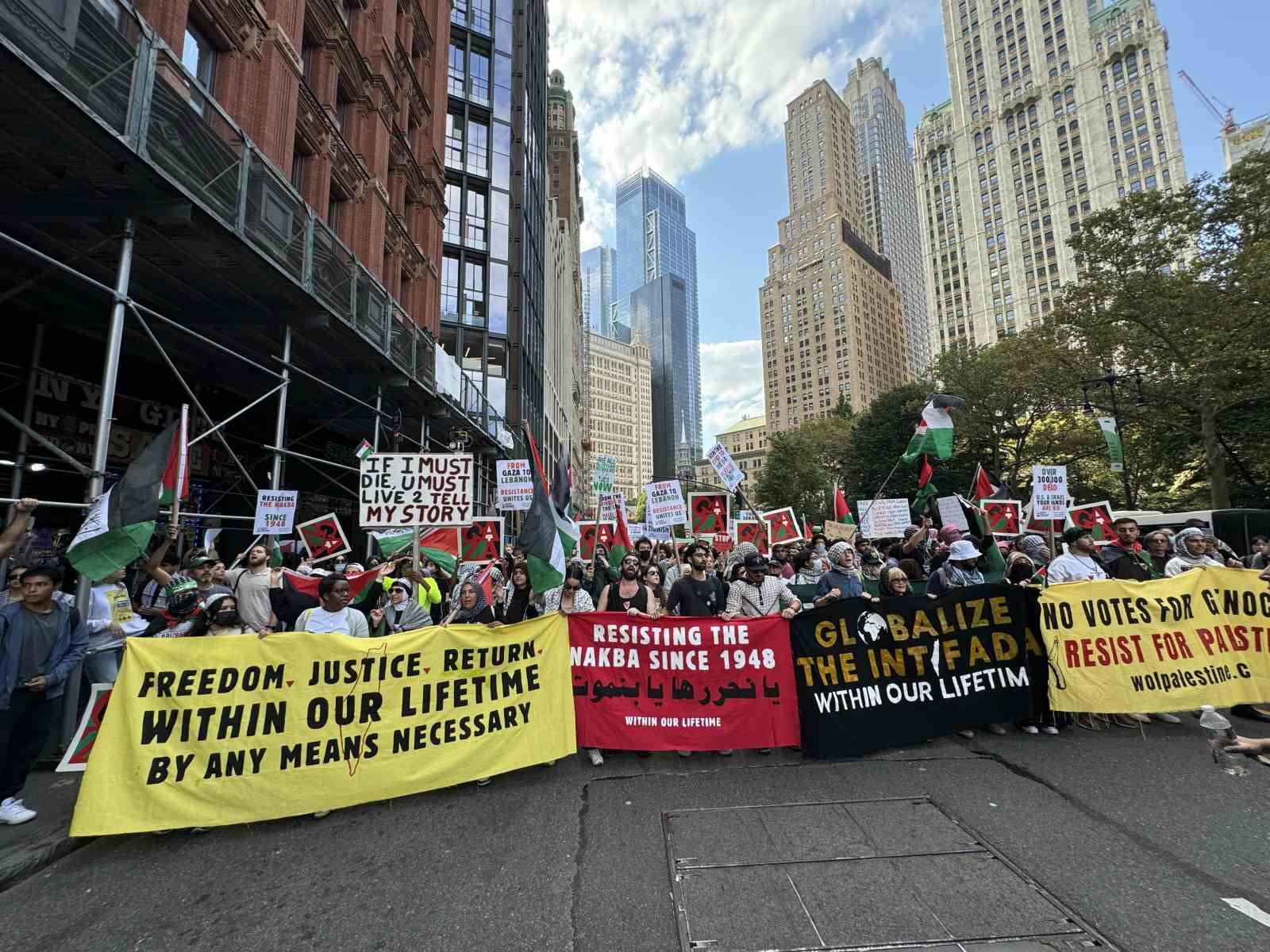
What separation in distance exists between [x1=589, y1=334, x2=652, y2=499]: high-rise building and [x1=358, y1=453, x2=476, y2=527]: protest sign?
129 meters

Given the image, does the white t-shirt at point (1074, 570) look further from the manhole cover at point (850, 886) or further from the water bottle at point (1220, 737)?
the water bottle at point (1220, 737)

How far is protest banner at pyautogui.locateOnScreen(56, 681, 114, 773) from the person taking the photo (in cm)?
439

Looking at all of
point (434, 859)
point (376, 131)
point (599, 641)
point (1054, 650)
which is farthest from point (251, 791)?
point (376, 131)

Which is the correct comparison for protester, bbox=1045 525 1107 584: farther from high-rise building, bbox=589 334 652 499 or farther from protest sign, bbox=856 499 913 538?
high-rise building, bbox=589 334 652 499

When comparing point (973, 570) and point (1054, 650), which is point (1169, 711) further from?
point (973, 570)

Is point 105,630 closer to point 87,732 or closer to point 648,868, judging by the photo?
point 87,732

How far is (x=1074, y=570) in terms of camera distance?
20.3 feet

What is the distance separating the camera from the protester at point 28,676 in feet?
12.7

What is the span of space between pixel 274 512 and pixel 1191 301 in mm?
28010

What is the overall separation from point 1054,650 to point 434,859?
217 inches

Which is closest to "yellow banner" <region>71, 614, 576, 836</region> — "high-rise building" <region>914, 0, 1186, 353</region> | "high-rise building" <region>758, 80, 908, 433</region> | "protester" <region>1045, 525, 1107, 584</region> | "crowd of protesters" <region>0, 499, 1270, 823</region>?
"crowd of protesters" <region>0, 499, 1270, 823</region>

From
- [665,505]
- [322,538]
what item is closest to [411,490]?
[322,538]

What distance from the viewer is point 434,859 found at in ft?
11.7

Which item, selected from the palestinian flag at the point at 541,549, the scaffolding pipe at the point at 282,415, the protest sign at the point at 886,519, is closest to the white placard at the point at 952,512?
the protest sign at the point at 886,519
